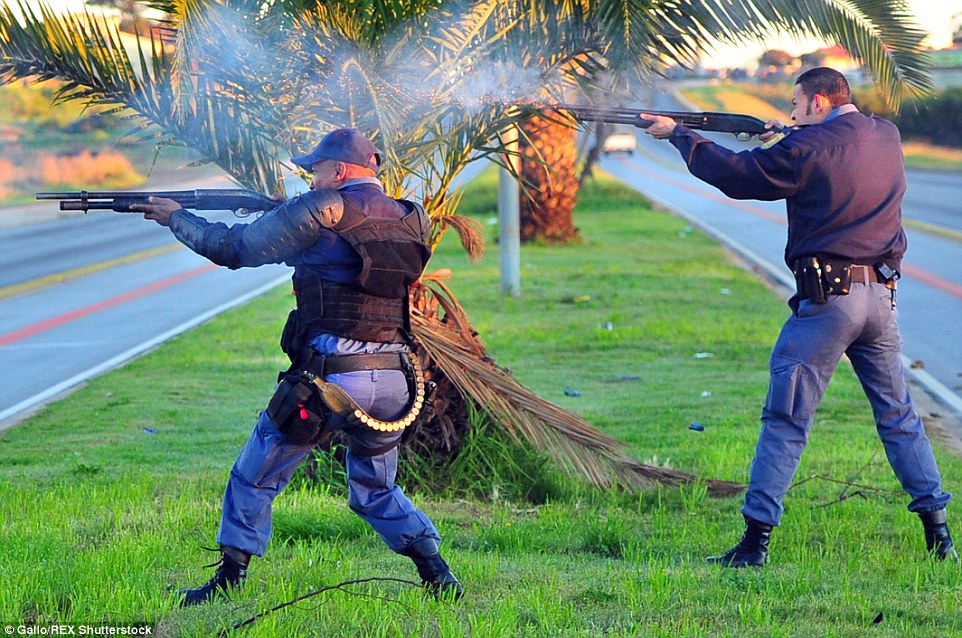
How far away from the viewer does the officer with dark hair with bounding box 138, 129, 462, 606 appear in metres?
4.47

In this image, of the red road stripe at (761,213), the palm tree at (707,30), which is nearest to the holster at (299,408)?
the palm tree at (707,30)

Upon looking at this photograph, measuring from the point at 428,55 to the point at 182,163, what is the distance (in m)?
1.56

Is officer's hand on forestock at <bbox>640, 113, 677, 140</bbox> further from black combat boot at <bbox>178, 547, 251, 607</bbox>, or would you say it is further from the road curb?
the road curb

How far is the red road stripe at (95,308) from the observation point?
1401 cm

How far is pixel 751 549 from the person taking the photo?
5.31 metres

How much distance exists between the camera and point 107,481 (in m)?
6.92

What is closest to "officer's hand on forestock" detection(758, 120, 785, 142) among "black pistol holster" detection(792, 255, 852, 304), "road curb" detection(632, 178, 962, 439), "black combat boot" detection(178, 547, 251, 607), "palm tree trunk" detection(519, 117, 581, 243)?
"black pistol holster" detection(792, 255, 852, 304)

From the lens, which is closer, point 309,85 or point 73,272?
point 309,85

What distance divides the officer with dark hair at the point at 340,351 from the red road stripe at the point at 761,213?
31.6 ft

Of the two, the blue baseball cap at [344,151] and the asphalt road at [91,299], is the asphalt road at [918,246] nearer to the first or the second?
the asphalt road at [91,299]

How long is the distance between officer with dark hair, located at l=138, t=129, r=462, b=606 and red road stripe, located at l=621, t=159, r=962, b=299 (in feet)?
31.6

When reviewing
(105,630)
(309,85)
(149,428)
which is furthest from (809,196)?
(149,428)

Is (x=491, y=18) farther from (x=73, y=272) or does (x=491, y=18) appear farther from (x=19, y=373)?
(x=73, y=272)

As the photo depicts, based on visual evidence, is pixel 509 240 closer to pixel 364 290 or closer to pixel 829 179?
pixel 829 179
